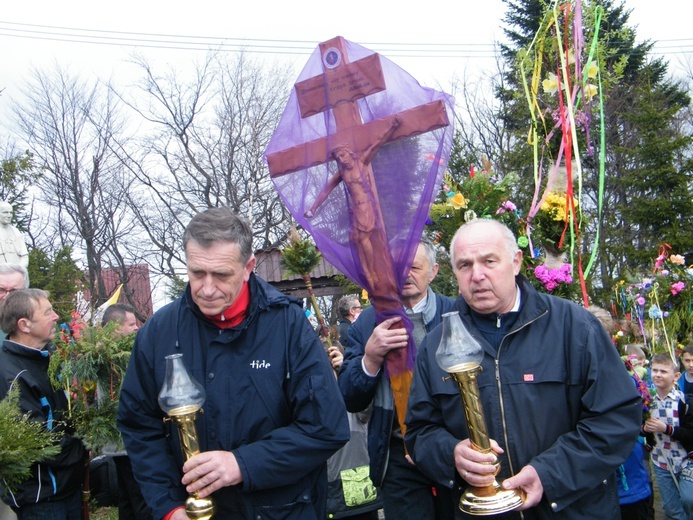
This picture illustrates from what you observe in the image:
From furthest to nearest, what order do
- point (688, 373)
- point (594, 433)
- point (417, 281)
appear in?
point (688, 373) → point (417, 281) → point (594, 433)

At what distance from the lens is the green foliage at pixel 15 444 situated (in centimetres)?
301

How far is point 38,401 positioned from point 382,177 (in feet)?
7.92

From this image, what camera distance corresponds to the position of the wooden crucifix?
3.22 metres

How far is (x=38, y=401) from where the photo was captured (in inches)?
151

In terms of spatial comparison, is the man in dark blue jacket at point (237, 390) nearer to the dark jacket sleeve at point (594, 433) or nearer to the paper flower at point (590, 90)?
the dark jacket sleeve at point (594, 433)

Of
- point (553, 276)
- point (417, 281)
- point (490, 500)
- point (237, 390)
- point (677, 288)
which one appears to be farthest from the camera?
point (677, 288)

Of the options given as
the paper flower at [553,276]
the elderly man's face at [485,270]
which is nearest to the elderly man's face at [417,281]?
the elderly man's face at [485,270]

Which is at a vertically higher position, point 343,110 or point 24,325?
point 343,110

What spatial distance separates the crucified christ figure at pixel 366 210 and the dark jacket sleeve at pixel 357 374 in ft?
1.54

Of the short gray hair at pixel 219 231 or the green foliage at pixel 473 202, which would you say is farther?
the green foliage at pixel 473 202

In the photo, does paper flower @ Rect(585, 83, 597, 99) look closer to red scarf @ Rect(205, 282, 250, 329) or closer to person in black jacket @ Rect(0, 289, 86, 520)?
red scarf @ Rect(205, 282, 250, 329)

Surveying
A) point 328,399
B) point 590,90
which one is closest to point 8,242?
point 328,399

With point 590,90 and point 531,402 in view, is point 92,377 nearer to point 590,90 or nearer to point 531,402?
point 531,402

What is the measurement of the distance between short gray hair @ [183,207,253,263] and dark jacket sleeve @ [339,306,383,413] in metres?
0.98
